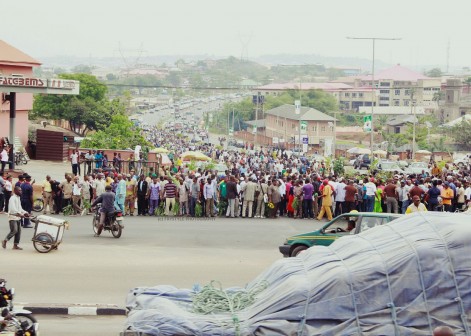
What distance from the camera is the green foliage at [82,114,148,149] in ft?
173

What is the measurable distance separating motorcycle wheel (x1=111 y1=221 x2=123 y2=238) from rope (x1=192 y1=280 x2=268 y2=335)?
41.8 ft

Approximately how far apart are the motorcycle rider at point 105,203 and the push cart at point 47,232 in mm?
2248

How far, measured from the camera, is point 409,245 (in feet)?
39.4

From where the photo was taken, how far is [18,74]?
51.8 metres

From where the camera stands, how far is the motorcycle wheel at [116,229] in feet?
84.1

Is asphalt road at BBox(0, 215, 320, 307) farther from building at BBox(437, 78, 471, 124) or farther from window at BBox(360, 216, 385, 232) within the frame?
building at BBox(437, 78, 471, 124)

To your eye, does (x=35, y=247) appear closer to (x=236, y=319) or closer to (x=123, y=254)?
(x=123, y=254)

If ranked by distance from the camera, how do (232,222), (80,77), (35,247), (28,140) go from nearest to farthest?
(35,247), (232,222), (28,140), (80,77)

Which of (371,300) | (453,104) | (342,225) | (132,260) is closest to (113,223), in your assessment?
(132,260)

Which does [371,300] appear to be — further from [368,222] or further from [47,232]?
[47,232]

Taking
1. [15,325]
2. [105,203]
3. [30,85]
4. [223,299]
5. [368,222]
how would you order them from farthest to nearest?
[30,85]
[105,203]
[368,222]
[15,325]
[223,299]

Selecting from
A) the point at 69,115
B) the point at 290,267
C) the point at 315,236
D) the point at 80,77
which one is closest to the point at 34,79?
the point at 315,236

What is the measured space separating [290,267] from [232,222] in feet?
56.3

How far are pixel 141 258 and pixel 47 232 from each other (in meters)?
2.22
